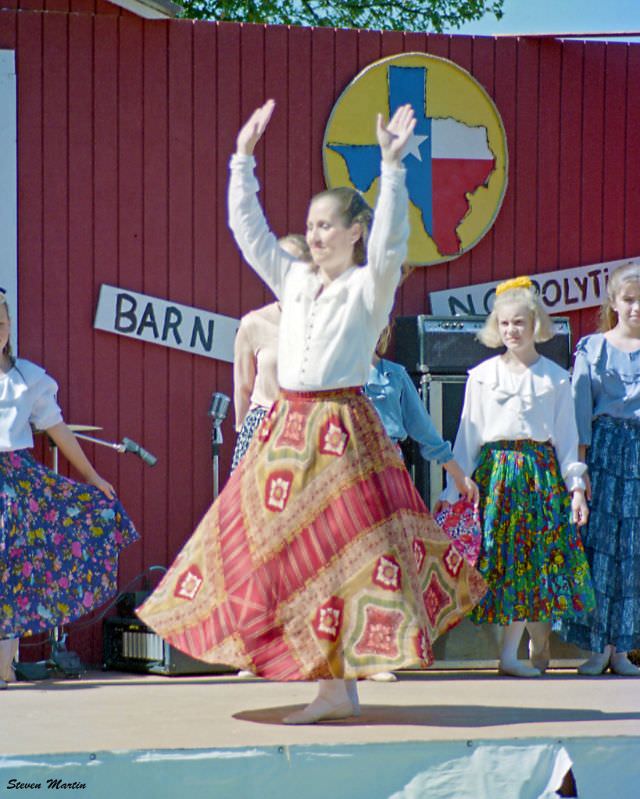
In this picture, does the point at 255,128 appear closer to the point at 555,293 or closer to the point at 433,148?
the point at 433,148

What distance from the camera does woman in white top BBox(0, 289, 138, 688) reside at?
18.9ft

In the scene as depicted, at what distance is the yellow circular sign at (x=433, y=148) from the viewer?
716 centimetres

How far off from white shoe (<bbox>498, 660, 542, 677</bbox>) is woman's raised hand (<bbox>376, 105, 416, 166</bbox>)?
2.67 m

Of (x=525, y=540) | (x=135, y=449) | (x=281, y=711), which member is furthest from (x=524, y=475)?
(x=281, y=711)

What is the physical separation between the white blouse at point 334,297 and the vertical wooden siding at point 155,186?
2452 mm

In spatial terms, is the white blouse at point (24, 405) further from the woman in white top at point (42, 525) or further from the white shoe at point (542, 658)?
the white shoe at point (542, 658)

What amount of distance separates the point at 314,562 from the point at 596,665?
7.56 ft

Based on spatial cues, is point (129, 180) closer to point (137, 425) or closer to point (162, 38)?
point (162, 38)

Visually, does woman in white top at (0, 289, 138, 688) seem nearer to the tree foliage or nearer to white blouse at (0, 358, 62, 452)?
white blouse at (0, 358, 62, 452)

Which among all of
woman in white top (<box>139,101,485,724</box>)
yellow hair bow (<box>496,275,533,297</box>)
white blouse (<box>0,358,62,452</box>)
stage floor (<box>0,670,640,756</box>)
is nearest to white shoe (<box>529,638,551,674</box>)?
stage floor (<box>0,670,640,756</box>)

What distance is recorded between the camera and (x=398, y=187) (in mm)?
4215

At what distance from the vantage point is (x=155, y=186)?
700cm

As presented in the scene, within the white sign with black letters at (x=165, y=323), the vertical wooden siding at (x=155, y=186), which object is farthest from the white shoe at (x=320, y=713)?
the white sign with black letters at (x=165, y=323)

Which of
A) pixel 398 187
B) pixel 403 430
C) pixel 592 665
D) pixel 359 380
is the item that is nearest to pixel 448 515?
pixel 403 430
